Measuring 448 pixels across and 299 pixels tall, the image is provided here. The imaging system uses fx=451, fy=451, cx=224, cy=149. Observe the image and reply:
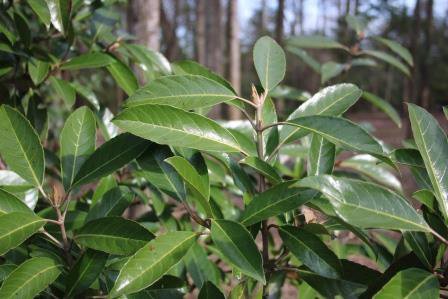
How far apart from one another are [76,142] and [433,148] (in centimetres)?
59

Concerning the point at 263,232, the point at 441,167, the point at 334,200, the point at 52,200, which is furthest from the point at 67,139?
the point at 441,167

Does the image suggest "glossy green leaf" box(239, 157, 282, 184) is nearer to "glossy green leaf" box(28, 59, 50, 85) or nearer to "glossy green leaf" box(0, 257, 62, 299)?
"glossy green leaf" box(0, 257, 62, 299)

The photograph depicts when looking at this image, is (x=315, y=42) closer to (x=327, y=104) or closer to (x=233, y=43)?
(x=327, y=104)

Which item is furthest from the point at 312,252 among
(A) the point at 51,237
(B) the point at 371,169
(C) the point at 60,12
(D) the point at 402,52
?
(D) the point at 402,52

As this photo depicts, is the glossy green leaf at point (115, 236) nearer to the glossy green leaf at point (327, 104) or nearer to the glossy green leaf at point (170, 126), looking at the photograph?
the glossy green leaf at point (170, 126)

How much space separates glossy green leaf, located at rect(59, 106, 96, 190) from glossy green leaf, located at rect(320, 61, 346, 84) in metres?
0.90

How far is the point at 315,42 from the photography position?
176 cm

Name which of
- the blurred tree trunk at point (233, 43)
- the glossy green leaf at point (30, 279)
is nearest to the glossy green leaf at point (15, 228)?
the glossy green leaf at point (30, 279)

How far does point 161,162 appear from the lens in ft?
2.44

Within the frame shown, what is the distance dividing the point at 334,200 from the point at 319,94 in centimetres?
34

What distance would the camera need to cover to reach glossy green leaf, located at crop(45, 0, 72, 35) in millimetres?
908

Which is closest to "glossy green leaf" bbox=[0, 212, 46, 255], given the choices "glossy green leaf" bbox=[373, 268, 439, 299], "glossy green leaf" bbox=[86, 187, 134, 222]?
"glossy green leaf" bbox=[86, 187, 134, 222]

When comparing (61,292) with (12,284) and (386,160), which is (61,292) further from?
(386,160)

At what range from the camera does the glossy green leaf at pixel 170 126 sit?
653mm
